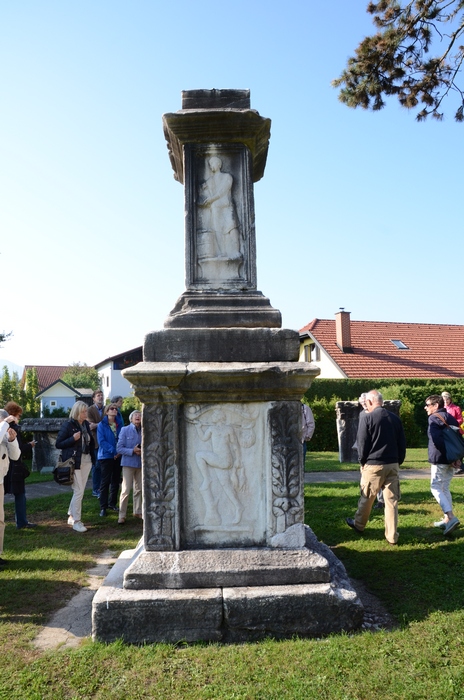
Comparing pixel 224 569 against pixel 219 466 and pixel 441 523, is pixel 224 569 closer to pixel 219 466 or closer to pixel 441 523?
pixel 219 466

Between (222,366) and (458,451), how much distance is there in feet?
11.8

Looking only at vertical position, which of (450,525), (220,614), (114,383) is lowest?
(450,525)

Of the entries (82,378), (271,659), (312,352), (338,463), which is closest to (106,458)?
(271,659)

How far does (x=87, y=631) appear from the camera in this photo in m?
3.74

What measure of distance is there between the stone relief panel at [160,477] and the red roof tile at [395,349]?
62.1ft

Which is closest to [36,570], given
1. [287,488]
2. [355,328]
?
[287,488]

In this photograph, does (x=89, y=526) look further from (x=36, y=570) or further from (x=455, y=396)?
(x=455, y=396)

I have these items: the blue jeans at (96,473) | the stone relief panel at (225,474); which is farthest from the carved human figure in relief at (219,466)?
the blue jeans at (96,473)

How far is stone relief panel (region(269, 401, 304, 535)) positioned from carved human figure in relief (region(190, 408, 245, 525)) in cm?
27

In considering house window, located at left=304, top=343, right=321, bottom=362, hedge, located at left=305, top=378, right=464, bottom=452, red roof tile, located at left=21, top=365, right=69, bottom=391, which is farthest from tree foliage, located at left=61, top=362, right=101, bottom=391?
hedge, located at left=305, top=378, right=464, bottom=452

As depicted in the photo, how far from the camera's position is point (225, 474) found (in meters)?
3.84

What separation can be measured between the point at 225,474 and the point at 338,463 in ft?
32.4

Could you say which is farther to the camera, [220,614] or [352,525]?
[352,525]

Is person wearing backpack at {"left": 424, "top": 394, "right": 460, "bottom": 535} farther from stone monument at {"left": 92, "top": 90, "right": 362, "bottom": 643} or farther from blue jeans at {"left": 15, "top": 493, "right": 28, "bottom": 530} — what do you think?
blue jeans at {"left": 15, "top": 493, "right": 28, "bottom": 530}
